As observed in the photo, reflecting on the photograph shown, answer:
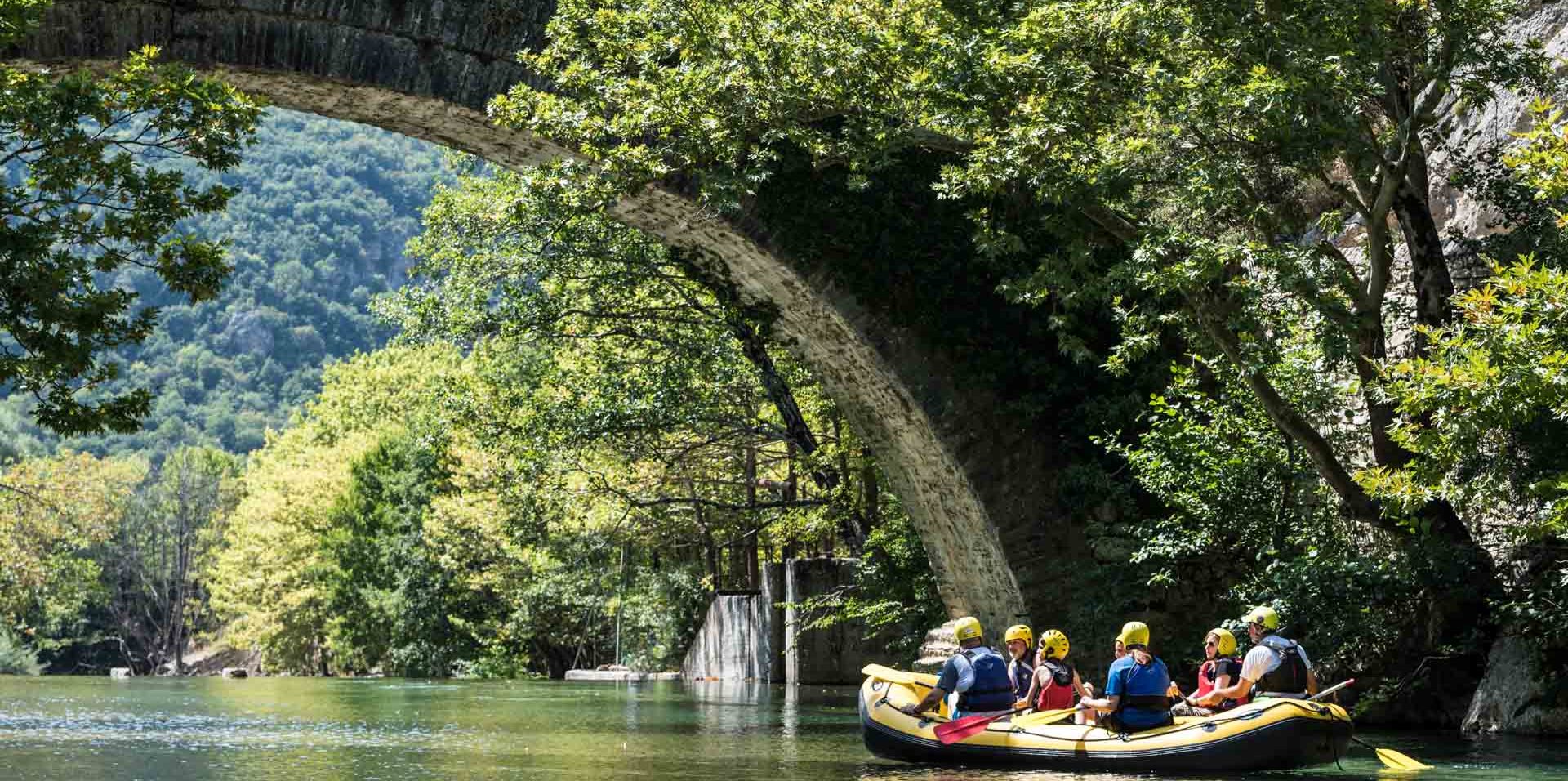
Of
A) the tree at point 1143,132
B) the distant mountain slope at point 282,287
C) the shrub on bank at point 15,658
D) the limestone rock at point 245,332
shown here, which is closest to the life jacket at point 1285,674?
the tree at point 1143,132

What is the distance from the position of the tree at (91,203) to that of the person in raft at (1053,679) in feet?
20.2

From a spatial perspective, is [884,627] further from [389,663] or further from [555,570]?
[389,663]

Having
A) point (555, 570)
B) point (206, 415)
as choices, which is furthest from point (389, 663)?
point (206, 415)

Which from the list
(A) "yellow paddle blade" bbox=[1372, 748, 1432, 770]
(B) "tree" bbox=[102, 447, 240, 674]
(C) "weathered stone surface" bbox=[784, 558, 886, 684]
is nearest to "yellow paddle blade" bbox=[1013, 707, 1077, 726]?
(A) "yellow paddle blade" bbox=[1372, 748, 1432, 770]

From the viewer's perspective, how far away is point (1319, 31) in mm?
12000

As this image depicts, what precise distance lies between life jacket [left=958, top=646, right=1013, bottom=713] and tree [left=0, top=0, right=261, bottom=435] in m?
5.60

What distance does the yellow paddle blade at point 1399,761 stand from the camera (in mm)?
11258

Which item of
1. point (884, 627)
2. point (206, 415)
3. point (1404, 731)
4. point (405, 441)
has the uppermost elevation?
point (206, 415)

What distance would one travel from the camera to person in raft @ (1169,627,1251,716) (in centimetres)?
1227

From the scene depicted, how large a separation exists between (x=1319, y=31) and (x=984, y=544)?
546 centimetres

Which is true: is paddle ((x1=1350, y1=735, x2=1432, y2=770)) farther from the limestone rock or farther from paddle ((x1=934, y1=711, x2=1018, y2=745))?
the limestone rock

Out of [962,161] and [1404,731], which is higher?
[962,161]

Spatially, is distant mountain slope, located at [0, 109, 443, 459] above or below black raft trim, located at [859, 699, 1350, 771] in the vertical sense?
above

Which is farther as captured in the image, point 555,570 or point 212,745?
point 555,570
